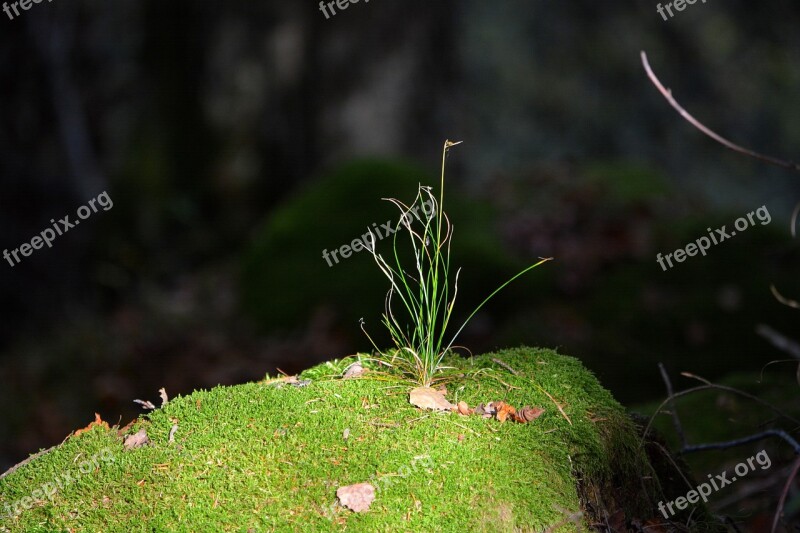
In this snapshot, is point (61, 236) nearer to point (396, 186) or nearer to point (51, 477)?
point (396, 186)

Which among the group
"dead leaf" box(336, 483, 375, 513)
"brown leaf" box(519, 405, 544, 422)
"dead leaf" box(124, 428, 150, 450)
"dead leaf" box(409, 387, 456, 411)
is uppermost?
"dead leaf" box(124, 428, 150, 450)

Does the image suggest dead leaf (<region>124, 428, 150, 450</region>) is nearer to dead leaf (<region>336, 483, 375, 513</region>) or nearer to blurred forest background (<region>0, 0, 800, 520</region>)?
dead leaf (<region>336, 483, 375, 513</region>)

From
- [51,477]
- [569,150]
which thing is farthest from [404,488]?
[569,150]

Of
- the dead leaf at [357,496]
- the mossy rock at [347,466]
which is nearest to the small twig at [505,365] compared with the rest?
the mossy rock at [347,466]

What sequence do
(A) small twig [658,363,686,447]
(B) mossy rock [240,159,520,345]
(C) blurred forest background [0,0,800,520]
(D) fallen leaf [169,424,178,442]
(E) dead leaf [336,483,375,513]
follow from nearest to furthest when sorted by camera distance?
(E) dead leaf [336,483,375,513]
(D) fallen leaf [169,424,178,442]
(A) small twig [658,363,686,447]
(C) blurred forest background [0,0,800,520]
(B) mossy rock [240,159,520,345]

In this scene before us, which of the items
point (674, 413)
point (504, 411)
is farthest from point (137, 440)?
point (674, 413)

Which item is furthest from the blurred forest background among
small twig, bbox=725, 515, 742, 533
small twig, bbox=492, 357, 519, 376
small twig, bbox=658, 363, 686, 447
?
small twig, bbox=492, 357, 519, 376

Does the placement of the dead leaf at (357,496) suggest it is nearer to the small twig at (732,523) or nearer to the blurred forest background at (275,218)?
the small twig at (732,523)
